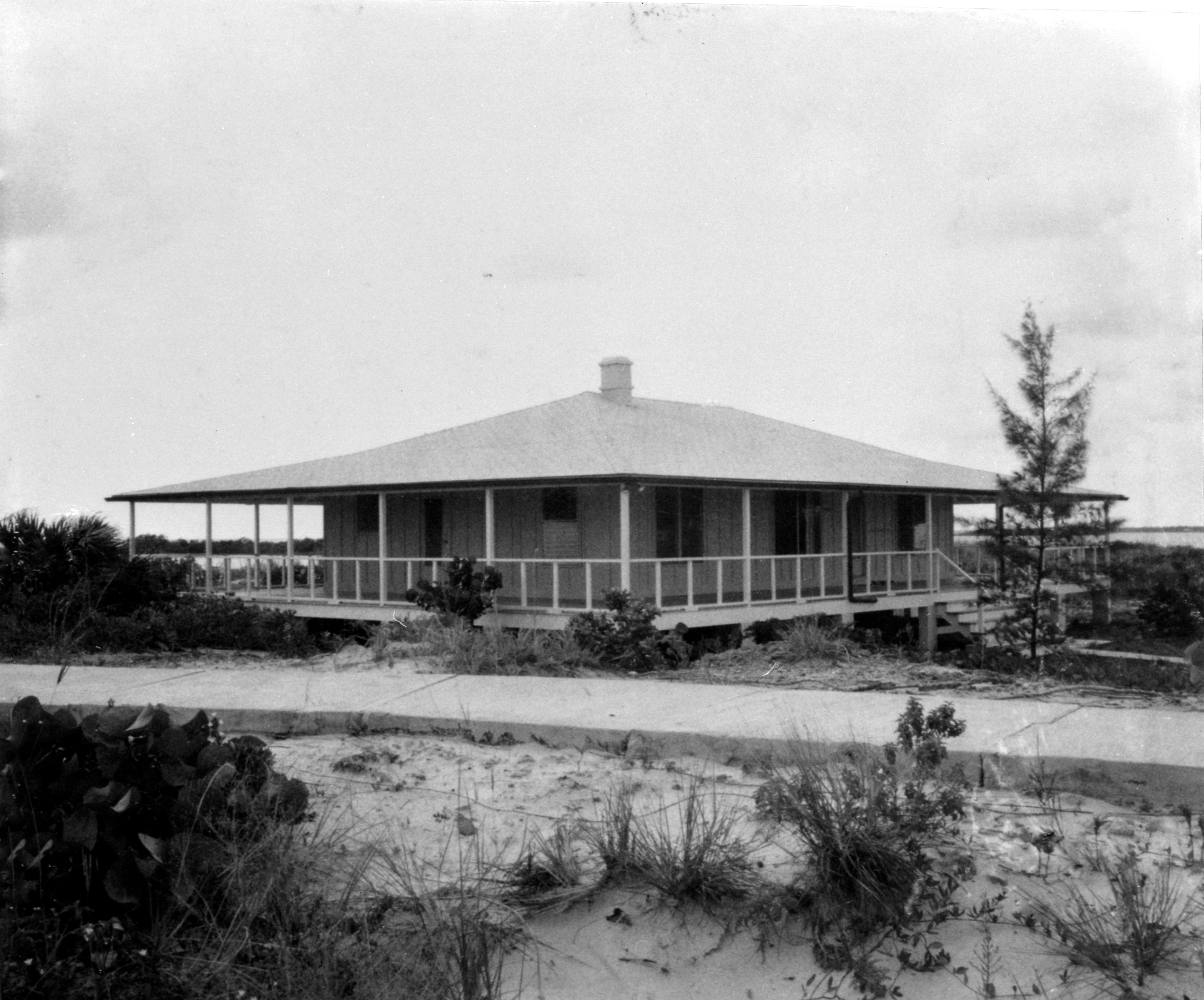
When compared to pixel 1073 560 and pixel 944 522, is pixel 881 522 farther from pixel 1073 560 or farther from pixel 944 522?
pixel 1073 560

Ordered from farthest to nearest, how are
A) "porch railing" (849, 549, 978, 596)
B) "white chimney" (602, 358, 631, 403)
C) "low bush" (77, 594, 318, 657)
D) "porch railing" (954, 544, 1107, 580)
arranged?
"white chimney" (602, 358, 631, 403)
"porch railing" (849, 549, 978, 596)
"porch railing" (954, 544, 1107, 580)
"low bush" (77, 594, 318, 657)

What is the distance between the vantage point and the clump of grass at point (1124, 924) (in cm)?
345

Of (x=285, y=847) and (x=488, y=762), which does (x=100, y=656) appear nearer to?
(x=488, y=762)

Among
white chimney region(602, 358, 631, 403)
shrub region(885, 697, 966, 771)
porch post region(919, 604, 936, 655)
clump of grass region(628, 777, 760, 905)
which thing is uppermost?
white chimney region(602, 358, 631, 403)

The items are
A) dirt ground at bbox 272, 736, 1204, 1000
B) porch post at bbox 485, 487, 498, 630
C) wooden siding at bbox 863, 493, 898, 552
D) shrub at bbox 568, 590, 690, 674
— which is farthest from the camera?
wooden siding at bbox 863, 493, 898, 552

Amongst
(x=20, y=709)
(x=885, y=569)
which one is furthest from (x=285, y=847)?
(x=885, y=569)

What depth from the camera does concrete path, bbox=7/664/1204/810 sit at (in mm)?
4715

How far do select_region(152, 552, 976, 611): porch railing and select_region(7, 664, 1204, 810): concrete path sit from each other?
35.3 ft

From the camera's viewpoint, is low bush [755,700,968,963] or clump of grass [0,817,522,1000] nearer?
clump of grass [0,817,522,1000]

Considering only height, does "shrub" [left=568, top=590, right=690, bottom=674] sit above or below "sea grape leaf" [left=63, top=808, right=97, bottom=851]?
below

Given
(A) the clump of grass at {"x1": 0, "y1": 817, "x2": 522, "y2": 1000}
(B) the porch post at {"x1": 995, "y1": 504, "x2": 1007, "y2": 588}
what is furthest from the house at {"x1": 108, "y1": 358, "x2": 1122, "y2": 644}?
(A) the clump of grass at {"x1": 0, "y1": 817, "x2": 522, "y2": 1000}

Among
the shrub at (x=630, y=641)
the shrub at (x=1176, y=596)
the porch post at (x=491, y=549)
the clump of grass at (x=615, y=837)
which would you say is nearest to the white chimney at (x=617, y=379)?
the porch post at (x=491, y=549)

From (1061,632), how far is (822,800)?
19.0 metres

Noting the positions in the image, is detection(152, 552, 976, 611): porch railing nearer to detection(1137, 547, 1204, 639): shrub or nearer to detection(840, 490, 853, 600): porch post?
detection(840, 490, 853, 600): porch post
